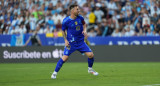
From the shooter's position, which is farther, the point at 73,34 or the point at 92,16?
the point at 92,16

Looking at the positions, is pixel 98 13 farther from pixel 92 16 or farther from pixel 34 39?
pixel 34 39

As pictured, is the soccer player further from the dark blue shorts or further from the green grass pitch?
the green grass pitch

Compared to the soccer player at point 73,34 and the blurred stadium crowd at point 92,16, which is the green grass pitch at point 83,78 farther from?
the blurred stadium crowd at point 92,16

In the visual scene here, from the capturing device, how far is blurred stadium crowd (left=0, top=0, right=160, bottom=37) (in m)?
23.3

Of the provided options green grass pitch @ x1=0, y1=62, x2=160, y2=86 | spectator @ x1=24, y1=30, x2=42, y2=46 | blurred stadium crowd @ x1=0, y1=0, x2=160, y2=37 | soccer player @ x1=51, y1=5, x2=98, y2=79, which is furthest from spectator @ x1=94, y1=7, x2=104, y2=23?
soccer player @ x1=51, y1=5, x2=98, y2=79

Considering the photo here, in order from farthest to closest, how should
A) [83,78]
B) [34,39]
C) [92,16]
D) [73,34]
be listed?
1. [92,16]
2. [34,39]
3. [73,34]
4. [83,78]

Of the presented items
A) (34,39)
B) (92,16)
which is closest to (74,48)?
(34,39)

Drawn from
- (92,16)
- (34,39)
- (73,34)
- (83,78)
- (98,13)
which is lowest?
(34,39)

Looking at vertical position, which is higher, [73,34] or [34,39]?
[73,34]

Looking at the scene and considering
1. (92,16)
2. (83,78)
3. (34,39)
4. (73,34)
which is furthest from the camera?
(92,16)

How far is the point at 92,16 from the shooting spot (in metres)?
24.7

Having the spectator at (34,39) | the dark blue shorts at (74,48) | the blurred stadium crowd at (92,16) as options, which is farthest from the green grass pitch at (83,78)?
the blurred stadium crowd at (92,16)

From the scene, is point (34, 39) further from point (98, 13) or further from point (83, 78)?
point (83, 78)

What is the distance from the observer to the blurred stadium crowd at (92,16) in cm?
2327
